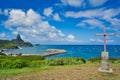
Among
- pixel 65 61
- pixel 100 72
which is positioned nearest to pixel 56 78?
pixel 100 72

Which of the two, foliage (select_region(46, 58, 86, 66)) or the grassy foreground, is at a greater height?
foliage (select_region(46, 58, 86, 66))

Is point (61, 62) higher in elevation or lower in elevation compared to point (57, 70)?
higher

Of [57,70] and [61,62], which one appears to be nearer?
[57,70]

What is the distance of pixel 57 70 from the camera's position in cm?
1853

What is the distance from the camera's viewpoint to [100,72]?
1645 cm

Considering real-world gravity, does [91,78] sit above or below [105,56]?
below

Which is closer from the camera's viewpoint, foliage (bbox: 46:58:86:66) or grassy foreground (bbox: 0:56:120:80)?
grassy foreground (bbox: 0:56:120:80)

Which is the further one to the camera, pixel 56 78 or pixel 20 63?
pixel 20 63

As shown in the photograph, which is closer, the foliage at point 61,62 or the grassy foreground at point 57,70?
the grassy foreground at point 57,70

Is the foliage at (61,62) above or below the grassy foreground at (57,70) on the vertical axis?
above

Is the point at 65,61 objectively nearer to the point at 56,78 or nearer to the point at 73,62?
the point at 73,62

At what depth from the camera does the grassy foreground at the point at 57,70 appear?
49.2 ft

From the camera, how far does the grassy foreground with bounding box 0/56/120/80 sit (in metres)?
15.0

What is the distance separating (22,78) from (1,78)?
1551mm
